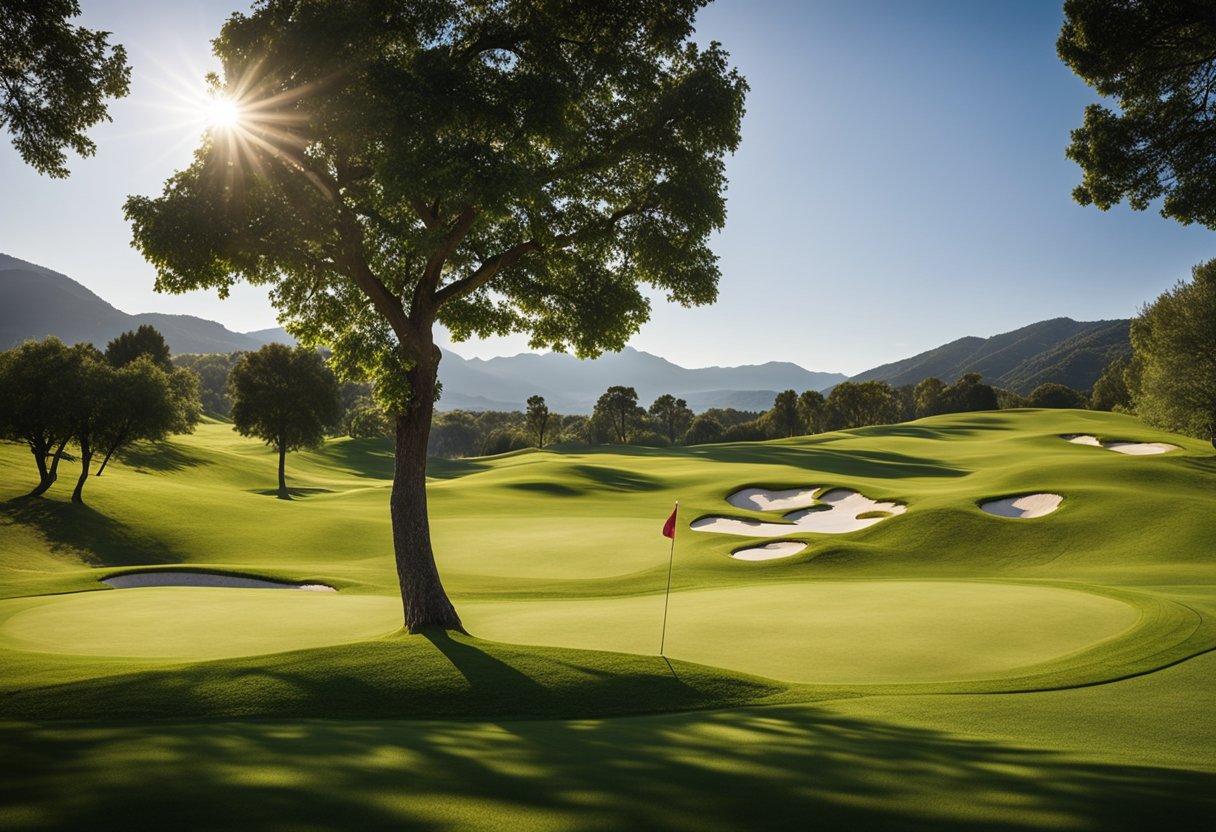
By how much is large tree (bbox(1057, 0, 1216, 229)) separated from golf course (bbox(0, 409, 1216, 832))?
8.04 metres

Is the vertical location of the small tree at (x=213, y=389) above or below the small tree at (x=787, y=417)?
above

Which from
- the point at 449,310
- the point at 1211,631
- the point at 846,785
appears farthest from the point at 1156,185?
the point at 449,310

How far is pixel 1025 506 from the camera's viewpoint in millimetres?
29625

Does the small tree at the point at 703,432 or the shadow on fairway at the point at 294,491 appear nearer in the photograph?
the shadow on fairway at the point at 294,491

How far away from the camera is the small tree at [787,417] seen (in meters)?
114

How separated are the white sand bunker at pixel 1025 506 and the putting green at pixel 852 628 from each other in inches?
538

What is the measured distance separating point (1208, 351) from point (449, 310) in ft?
165

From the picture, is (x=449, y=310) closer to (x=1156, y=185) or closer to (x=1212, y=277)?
(x=1156, y=185)

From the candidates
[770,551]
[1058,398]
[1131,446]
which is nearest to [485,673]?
[770,551]

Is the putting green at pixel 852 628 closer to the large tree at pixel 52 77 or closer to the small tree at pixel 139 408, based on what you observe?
the large tree at pixel 52 77

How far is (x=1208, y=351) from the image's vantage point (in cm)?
4362

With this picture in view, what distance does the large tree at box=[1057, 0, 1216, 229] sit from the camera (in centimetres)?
1170

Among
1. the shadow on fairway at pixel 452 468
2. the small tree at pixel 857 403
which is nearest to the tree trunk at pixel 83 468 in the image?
the shadow on fairway at pixel 452 468

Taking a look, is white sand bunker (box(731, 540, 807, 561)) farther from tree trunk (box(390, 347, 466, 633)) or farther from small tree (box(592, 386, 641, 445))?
small tree (box(592, 386, 641, 445))
